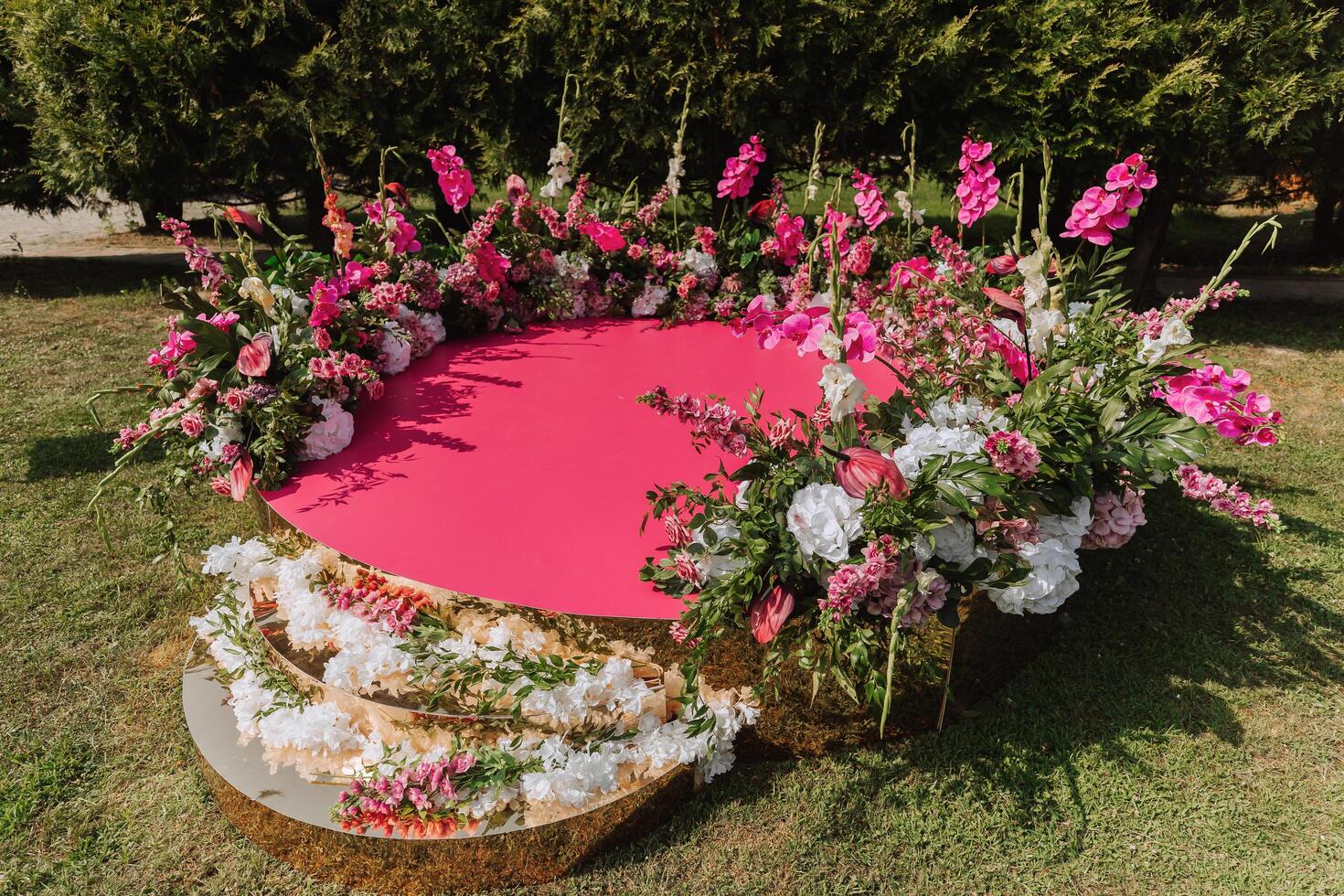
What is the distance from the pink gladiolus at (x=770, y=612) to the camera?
91.4 inches

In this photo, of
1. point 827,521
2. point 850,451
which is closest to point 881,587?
point 827,521

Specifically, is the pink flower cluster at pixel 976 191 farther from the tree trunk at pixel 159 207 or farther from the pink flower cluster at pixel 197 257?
the tree trunk at pixel 159 207

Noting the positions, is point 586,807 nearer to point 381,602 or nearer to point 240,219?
point 381,602

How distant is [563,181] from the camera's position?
15.6 feet

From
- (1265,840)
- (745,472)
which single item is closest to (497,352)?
(745,472)

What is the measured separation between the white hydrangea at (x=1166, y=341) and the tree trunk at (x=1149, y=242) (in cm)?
446

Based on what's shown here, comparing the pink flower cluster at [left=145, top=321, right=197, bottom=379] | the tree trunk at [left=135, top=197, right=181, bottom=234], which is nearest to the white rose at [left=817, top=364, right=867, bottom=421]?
the pink flower cluster at [left=145, top=321, right=197, bottom=379]

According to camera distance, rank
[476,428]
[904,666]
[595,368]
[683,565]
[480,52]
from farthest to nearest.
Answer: [480,52]
[595,368]
[476,428]
[904,666]
[683,565]

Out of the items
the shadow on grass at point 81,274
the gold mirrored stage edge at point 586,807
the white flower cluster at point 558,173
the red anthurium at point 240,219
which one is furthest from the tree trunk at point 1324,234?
the shadow on grass at point 81,274

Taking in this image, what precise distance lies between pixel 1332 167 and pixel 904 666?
6.74m

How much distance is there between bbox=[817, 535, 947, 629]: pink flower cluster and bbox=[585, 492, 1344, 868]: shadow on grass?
608 mm

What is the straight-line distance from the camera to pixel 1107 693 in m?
3.04

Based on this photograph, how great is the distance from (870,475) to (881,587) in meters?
0.31

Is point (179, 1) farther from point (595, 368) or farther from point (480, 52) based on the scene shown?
point (595, 368)
